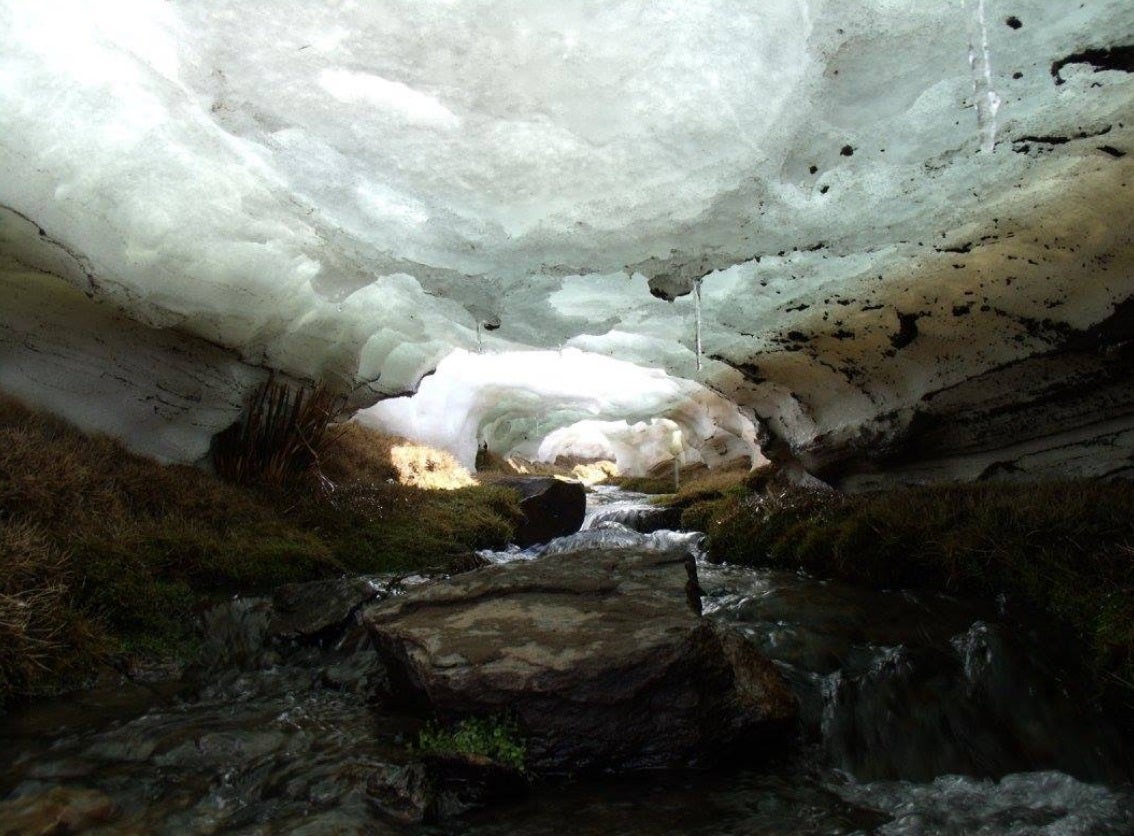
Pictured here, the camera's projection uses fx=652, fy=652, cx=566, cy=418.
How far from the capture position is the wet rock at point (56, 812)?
2.99 metres

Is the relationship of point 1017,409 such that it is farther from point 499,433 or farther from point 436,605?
point 499,433

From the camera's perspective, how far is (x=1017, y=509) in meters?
6.03

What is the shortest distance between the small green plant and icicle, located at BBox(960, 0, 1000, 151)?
17.3 feet

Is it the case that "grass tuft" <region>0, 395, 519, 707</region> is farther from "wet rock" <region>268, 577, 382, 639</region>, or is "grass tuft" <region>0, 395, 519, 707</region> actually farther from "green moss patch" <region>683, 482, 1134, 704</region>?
"green moss patch" <region>683, 482, 1134, 704</region>

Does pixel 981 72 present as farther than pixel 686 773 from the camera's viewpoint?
Yes

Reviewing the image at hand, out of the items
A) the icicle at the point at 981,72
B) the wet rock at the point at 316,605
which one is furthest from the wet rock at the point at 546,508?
the icicle at the point at 981,72

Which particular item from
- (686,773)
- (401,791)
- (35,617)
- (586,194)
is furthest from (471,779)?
(586,194)

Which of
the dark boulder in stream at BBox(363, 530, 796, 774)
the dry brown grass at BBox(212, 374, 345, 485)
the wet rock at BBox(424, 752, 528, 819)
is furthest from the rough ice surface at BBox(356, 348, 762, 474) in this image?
the wet rock at BBox(424, 752, 528, 819)

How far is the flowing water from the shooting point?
10.9 feet

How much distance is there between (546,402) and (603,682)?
16210mm

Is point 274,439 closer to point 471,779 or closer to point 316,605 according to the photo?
point 316,605

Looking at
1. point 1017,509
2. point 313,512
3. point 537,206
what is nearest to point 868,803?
point 1017,509

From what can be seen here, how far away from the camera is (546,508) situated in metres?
13.3

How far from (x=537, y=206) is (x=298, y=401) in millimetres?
5038
